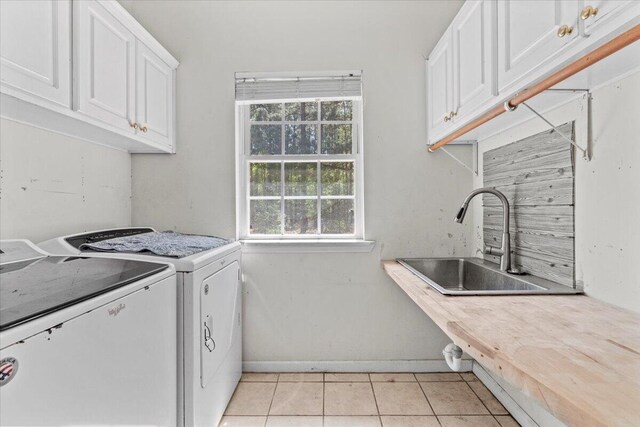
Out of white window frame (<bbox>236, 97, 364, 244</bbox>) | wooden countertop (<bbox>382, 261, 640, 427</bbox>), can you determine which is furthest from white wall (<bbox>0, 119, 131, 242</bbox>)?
wooden countertop (<bbox>382, 261, 640, 427</bbox>)

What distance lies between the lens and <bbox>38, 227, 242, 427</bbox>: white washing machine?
1356 mm

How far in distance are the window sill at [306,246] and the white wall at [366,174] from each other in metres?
0.05

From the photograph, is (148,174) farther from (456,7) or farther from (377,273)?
(456,7)

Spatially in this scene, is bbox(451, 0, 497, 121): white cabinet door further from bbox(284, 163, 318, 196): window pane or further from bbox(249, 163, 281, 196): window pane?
bbox(249, 163, 281, 196): window pane

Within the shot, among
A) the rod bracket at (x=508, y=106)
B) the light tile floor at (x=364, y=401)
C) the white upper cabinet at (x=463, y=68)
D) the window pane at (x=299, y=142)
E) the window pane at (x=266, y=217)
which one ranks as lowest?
the light tile floor at (x=364, y=401)

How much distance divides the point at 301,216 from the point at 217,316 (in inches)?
37.4

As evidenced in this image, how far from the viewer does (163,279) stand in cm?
123

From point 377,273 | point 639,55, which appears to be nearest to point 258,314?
point 377,273

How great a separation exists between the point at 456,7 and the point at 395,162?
1.16 meters

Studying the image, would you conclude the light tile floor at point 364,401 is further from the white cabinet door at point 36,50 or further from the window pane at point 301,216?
the white cabinet door at point 36,50

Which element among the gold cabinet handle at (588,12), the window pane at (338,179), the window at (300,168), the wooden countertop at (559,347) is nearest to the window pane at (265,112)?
the window at (300,168)

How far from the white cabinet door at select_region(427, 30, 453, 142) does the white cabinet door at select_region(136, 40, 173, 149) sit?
176cm

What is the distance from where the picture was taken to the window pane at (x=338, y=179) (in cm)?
233

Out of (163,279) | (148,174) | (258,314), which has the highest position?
(148,174)
